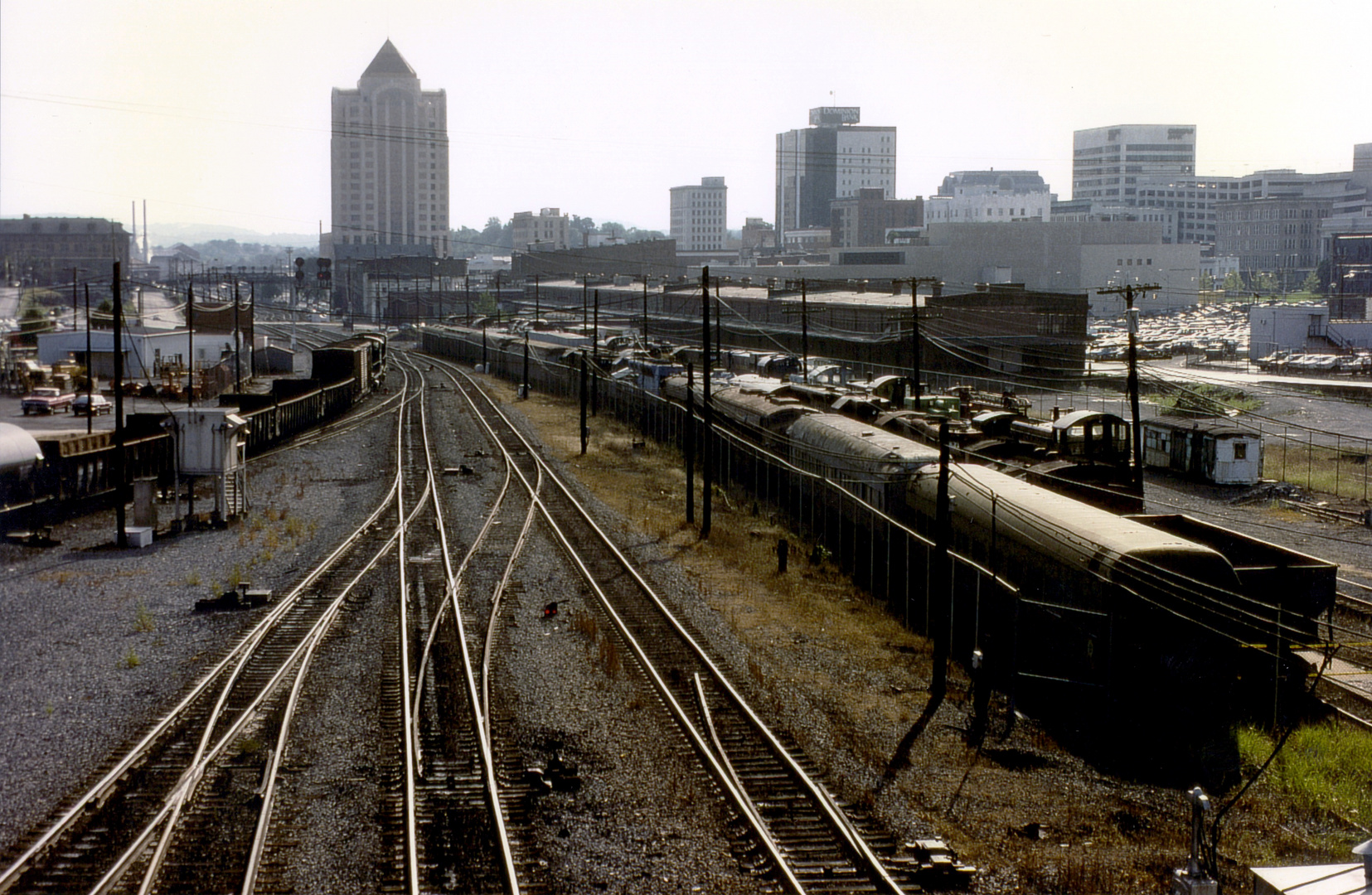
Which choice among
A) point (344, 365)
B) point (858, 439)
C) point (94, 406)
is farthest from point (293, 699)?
point (344, 365)

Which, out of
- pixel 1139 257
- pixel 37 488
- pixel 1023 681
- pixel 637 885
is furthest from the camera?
pixel 1139 257

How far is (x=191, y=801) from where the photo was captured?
38.8 ft

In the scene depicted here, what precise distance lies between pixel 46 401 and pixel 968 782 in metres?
48.7

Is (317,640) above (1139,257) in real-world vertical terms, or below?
below

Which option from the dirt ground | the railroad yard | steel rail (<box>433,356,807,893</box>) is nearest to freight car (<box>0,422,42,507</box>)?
the railroad yard

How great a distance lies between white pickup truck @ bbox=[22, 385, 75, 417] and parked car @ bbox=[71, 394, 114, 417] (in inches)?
16.5

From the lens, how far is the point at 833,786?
1255 centimetres

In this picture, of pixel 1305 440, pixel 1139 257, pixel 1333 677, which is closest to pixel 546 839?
pixel 1333 677

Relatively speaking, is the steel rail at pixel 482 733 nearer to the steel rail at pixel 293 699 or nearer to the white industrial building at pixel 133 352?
the steel rail at pixel 293 699

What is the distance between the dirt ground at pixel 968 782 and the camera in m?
11.0

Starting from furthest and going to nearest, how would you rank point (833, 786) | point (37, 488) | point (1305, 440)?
point (1305, 440)
point (37, 488)
point (833, 786)

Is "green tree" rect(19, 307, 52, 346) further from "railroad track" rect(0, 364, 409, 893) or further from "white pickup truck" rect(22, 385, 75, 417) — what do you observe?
"railroad track" rect(0, 364, 409, 893)

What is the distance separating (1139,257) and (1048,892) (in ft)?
351

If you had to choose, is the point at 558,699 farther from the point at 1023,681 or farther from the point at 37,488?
the point at 37,488
